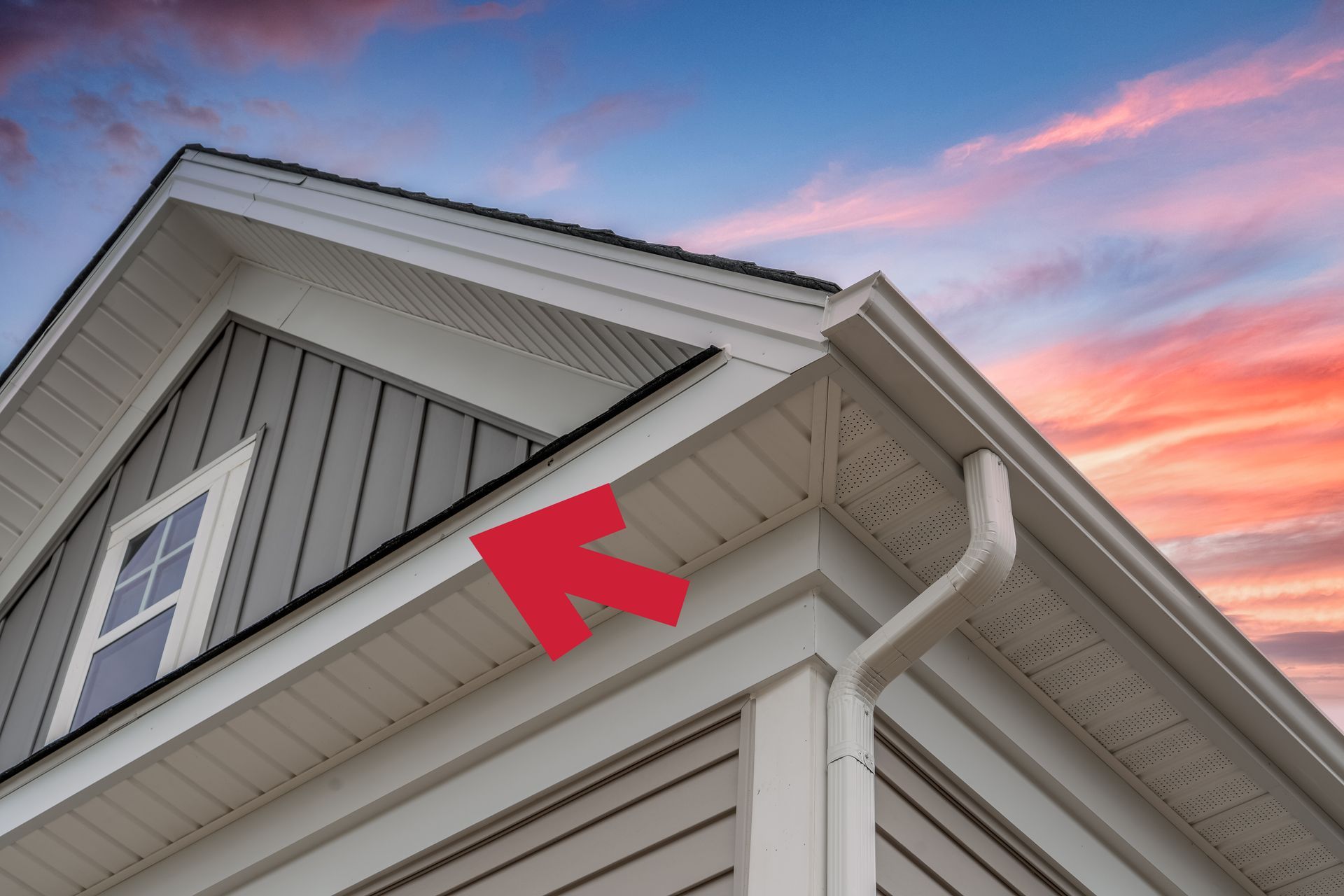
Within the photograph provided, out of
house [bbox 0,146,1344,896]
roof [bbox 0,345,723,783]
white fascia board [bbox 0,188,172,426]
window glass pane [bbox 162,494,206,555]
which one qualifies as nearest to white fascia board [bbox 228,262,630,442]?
house [bbox 0,146,1344,896]

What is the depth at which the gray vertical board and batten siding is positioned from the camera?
15.3ft

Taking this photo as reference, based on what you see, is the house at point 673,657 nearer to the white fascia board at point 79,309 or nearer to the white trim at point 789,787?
A: the white trim at point 789,787

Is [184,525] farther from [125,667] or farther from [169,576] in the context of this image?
[125,667]

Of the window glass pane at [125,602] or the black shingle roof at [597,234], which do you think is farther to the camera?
the window glass pane at [125,602]

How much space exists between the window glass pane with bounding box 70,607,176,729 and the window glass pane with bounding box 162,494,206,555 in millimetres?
419

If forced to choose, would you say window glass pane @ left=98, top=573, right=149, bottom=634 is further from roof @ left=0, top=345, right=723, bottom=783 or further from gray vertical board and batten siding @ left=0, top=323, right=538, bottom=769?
roof @ left=0, top=345, right=723, bottom=783

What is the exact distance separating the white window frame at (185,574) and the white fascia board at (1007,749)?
9.51 feet

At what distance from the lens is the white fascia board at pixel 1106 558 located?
3.06 meters

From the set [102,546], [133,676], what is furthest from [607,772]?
[102,546]

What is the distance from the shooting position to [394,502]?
4660 millimetres

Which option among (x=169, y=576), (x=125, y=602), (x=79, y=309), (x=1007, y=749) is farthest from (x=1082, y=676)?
(x=79, y=309)

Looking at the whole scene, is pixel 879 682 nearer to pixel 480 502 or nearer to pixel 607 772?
pixel 607 772

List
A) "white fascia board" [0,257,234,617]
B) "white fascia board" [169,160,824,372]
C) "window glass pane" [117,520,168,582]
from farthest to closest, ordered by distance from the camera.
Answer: "white fascia board" [0,257,234,617] → "window glass pane" [117,520,168,582] → "white fascia board" [169,160,824,372]

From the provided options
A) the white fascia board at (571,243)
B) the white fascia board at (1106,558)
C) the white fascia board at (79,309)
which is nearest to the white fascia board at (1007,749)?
the white fascia board at (1106,558)
